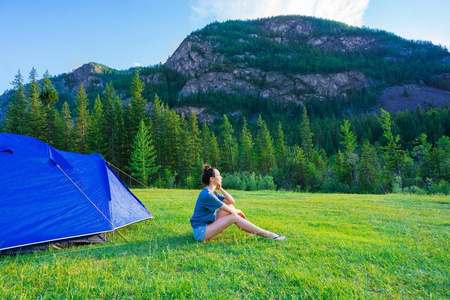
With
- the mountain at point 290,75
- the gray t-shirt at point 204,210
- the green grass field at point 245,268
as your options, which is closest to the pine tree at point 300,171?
the green grass field at point 245,268

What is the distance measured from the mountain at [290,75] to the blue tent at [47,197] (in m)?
127

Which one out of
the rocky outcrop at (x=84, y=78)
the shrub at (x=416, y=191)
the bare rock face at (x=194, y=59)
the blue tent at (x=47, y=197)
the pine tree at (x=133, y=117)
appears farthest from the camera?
the rocky outcrop at (x=84, y=78)

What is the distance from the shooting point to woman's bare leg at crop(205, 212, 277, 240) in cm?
464

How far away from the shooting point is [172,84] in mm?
160250

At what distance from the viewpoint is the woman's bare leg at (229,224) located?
464 centimetres

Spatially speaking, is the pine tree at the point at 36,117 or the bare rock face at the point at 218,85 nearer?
the pine tree at the point at 36,117

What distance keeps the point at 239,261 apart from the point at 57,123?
1611 inches

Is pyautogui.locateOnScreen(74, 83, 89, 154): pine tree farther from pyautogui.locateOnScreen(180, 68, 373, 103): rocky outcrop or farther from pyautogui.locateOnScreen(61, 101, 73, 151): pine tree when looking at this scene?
pyautogui.locateOnScreen(180, 68, 373, 103): rocky outcrop

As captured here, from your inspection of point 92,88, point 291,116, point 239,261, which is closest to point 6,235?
point 239,261

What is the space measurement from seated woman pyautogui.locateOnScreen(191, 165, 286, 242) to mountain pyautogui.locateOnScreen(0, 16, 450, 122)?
128 meters

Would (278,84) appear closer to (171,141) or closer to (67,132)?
(171,141)

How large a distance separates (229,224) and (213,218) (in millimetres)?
420

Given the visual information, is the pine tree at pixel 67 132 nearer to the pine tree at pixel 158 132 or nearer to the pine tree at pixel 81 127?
the pine tree at pixel 81 127

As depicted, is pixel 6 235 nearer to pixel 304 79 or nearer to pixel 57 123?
pixel 57 123
